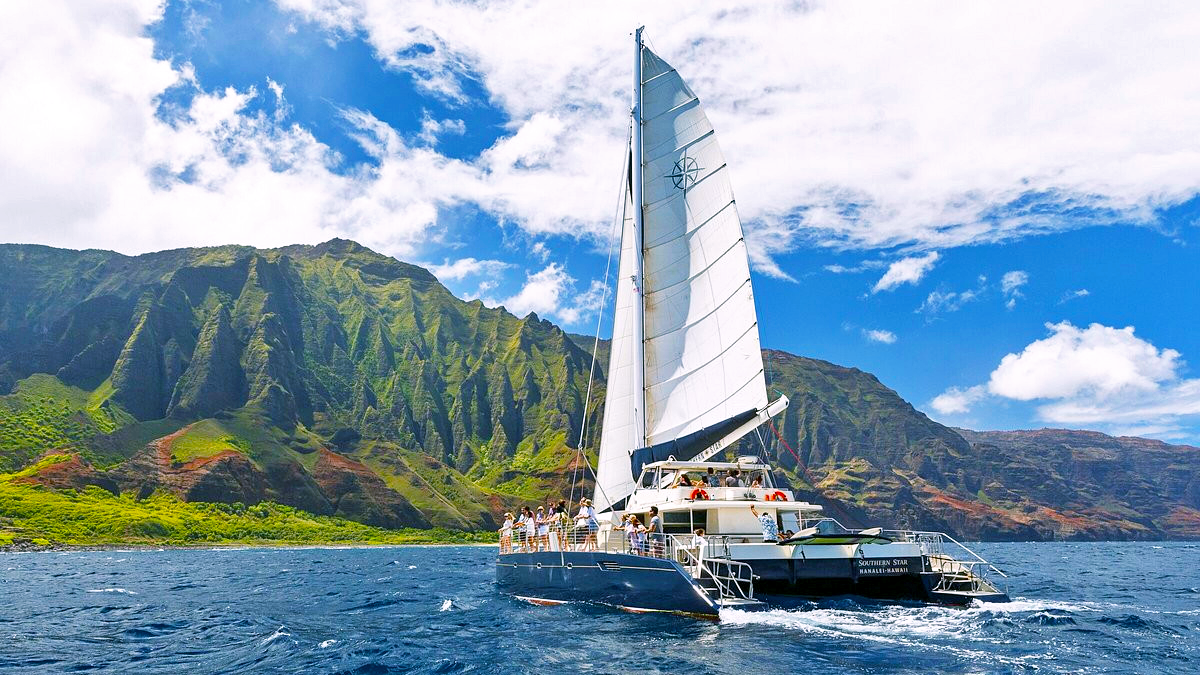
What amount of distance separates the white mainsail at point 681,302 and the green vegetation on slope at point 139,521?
14211 centimetres

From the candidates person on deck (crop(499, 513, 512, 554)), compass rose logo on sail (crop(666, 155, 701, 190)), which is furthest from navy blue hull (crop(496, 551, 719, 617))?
compass rose logo on sail (crop(666, 155, 701, 190))

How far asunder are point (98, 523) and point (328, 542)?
44.5m

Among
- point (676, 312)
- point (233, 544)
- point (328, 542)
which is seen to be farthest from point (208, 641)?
point (328, 542)

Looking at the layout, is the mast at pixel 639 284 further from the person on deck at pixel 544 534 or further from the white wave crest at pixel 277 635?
the white wave crest at pixel 277 635

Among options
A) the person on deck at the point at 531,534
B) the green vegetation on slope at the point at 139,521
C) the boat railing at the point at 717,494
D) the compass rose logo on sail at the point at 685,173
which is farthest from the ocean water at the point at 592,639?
the green vegetation on slope at the point at 139,521

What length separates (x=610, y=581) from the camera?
28516 millimetres

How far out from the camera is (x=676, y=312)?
36656 millimetres

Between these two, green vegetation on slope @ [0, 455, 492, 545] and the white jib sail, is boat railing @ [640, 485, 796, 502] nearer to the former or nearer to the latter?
the white jib sail

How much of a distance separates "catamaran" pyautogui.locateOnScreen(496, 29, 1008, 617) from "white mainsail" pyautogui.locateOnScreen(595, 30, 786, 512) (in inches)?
2.4

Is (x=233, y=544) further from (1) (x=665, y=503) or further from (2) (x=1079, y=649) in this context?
(2) (x=1079, y=649)

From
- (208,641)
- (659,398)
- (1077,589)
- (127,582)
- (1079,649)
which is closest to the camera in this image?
(1079,649)

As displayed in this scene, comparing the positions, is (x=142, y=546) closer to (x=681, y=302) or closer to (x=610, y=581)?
(x=681, y=302)

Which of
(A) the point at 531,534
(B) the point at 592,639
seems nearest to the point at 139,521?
(A) the point at 531,534

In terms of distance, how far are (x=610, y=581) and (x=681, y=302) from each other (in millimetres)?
13227
